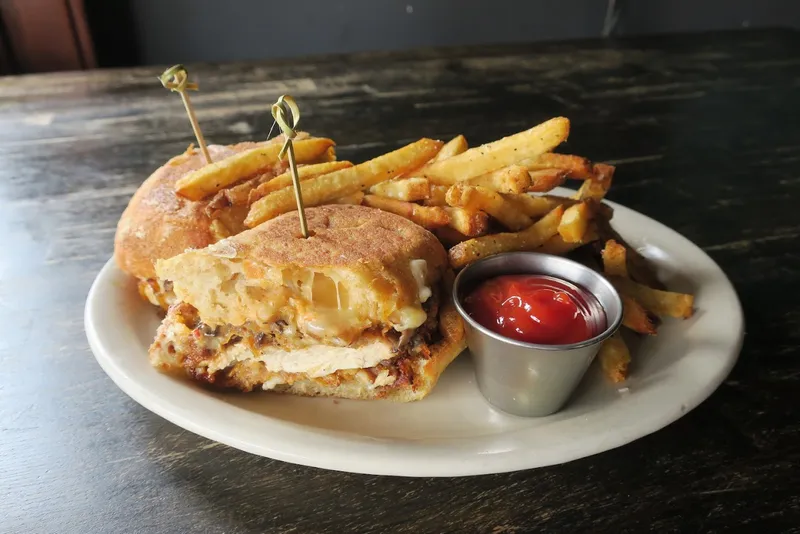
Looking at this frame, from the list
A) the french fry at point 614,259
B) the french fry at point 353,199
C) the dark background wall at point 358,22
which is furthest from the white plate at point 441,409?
the dark background wall at point 358,22

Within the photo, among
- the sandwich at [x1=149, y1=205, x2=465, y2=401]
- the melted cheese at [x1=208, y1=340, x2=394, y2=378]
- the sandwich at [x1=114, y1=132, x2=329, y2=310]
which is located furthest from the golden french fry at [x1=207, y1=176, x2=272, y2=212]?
the melted cheese at [x1=208, y1=340, x2=394, y2=378]

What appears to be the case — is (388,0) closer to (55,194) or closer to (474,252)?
(55,194)

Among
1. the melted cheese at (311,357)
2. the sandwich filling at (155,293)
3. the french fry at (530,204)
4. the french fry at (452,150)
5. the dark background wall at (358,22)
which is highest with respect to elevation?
the french fry at (452,150)

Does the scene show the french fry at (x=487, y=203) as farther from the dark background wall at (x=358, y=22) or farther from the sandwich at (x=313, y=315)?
the dark background wall at (x=358, y=22)

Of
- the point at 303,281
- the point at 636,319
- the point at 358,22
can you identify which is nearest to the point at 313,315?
the point at 303,281

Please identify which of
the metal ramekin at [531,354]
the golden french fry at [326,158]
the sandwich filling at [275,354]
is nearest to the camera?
the metal ramekin at [531,354]

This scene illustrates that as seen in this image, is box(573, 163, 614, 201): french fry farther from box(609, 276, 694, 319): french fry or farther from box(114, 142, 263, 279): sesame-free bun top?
box(114, 142, 263, 279): sesame-free bun top

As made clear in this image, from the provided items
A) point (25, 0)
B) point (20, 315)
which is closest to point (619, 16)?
point (25, 0)
